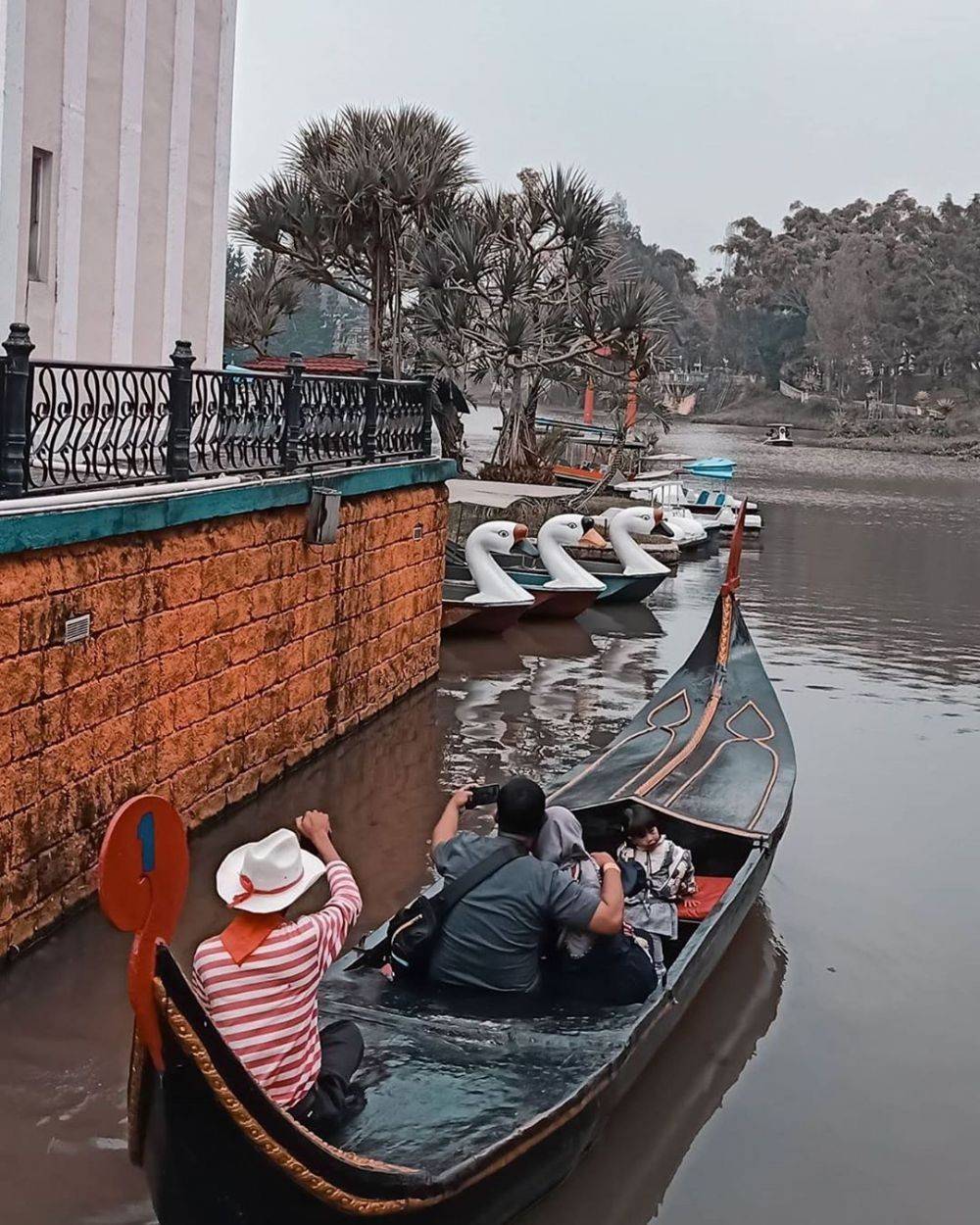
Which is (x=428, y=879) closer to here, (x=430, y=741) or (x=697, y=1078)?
(x=697, y=1078)

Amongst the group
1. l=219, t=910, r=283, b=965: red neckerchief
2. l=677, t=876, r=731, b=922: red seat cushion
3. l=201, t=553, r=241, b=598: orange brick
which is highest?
l=201, t=553, r=241, b=598: orange brick

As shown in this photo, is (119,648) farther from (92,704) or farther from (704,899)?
(704,899)

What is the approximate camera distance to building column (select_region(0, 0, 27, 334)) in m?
10.3

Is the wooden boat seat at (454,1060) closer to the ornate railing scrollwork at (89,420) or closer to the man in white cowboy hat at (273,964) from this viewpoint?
the man in white cowboy hat at (273,964)

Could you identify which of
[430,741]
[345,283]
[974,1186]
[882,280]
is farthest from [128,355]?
[882,280]

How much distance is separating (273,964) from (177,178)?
1054 centimetres

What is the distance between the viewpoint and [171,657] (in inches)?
352

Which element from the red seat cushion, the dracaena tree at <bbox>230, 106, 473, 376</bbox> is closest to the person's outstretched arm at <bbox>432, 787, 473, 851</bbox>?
the red seat cushion

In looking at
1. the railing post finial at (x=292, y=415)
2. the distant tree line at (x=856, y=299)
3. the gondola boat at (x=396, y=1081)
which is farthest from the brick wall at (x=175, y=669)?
the distant tree line at (x=856, y=299)

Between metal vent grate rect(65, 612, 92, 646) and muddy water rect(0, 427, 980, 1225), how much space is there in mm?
1498

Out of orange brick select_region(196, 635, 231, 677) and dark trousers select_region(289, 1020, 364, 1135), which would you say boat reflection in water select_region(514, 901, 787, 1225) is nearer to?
dark trousers select_region(289, 1020, 364, 1135)

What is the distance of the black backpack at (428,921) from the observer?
5902 mm

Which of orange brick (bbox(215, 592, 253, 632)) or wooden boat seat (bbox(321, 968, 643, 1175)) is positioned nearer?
wooden boat seat (bbox(321, 968, 643, 1175))

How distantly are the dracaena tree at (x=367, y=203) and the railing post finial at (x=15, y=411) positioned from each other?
805 inches
